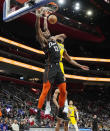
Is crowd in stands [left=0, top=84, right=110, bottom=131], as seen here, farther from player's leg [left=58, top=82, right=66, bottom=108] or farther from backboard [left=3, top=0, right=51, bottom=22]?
backboard [left=3, top=0, right=51, bottom=22]

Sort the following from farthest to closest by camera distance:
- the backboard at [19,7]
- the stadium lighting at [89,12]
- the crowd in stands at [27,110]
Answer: the stadium lighting at [89,12]
the crowd in stands at [27,110]
the backboard at [19,7]

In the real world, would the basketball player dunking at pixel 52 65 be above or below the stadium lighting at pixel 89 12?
below

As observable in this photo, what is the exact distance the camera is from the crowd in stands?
1213cm

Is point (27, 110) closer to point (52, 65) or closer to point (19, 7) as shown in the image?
point (19, 7)

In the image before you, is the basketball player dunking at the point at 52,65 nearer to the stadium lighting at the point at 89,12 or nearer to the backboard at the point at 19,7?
the backboard at the point at 19,7

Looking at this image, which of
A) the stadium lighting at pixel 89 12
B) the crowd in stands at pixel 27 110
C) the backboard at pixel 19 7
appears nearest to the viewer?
the backboard at pixel 19 7

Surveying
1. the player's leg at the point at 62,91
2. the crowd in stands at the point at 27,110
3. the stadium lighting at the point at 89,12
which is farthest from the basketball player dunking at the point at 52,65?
the stadium lighting at the point at 89,12

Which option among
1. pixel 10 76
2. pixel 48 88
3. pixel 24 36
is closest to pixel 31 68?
pixel 10 76

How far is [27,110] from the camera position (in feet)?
52.2

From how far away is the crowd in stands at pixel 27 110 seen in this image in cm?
1213

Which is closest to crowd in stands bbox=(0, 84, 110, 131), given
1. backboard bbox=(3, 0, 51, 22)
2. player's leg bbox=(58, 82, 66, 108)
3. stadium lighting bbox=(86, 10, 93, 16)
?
player's leg bbox=(58, 82, 66, 108)

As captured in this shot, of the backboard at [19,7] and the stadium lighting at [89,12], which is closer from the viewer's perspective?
the backboard at [19,7]

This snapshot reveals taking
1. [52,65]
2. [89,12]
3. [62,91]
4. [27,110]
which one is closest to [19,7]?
→ [52,65]

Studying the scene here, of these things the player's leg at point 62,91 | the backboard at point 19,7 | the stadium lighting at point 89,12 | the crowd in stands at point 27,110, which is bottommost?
the crowd in stands at point 27,110
